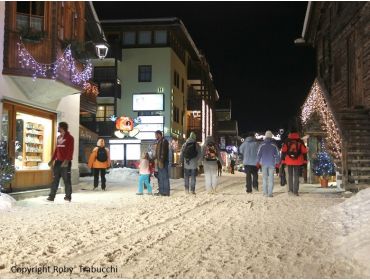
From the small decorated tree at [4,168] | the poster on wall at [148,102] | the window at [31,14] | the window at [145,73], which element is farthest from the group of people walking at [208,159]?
the window at [145,73]

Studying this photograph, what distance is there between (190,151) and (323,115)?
6006 millimetres

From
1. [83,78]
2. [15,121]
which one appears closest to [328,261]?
[15,121]

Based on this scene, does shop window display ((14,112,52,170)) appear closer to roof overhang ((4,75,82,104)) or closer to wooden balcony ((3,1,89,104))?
roof overhang ((4,75,82,104))

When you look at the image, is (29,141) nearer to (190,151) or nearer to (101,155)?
(101,155)

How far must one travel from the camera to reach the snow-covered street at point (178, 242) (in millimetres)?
5051

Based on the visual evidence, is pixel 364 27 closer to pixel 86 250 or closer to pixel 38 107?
pixel 38 107

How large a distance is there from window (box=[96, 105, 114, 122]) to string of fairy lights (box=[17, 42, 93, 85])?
27384 mm

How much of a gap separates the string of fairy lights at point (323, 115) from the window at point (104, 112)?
24.6 metres

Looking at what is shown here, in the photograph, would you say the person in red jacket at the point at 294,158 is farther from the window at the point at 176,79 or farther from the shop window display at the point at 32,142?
the window at the point at 176,79

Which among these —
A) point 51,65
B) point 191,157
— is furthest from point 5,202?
point 191,157

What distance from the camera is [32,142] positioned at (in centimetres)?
1530

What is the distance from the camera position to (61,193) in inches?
599

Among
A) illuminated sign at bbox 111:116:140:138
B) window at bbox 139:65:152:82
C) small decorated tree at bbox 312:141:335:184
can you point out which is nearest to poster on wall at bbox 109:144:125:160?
illuminated sign at bbox 111:116:140:138

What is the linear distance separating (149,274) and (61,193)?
35.8ft
